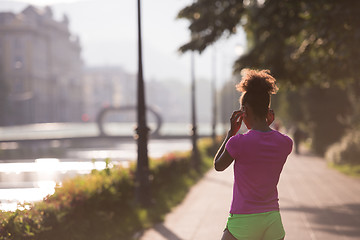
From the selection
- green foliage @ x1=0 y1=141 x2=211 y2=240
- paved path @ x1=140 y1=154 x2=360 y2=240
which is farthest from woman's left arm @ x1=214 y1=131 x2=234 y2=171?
paved path @ x1=140 y1=154 x2=360 y2=240

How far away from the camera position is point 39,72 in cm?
13312

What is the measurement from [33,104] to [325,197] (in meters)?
114

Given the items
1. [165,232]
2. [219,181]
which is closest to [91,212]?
[165,232]

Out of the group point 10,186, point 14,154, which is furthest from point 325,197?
point 14,154

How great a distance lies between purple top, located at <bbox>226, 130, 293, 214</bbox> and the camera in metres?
3.45

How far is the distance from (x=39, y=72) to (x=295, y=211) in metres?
126

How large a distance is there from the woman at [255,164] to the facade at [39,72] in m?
87.5

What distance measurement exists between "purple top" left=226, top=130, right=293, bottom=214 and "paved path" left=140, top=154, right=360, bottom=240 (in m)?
5.86

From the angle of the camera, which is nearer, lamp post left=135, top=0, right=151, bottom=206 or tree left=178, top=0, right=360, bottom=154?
tree left=178, top=0, right=360, bottom=154

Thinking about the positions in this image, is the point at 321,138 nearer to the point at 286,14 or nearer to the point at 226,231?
the point at 286,14

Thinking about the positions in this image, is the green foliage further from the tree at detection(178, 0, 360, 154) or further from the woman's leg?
the tree at detection(178, 0, 360, 154)

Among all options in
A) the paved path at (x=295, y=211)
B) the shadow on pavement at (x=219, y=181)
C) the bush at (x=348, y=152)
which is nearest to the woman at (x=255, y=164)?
the paved path at (x=295, y=211)

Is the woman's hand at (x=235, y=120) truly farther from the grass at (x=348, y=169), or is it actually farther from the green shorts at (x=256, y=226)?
the grass at (x=348, y=169)

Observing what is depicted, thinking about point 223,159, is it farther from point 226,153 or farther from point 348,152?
point 348,152
